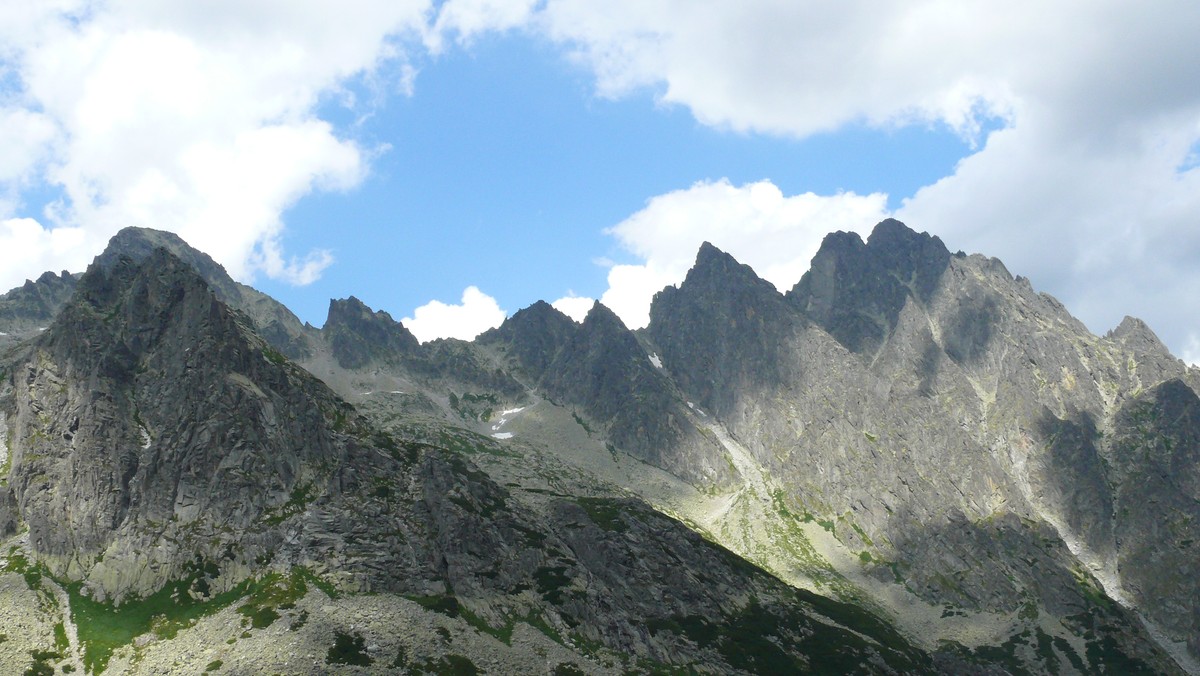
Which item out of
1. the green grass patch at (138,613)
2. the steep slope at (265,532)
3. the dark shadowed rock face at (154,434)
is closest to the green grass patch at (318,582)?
the steep slope at (265,532)

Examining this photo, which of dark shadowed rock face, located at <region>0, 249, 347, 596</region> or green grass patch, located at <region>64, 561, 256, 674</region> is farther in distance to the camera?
dark shadowed rock face, located at <region>0, 249, 347, 596</region>

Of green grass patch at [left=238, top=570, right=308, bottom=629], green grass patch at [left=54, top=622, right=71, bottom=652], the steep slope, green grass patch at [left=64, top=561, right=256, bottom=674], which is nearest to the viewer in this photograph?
green grass patch at [left=54, top=622, right=71, bottom=652]

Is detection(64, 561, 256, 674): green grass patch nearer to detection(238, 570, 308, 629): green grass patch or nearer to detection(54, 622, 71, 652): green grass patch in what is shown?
detection(54, 622, 71, 652): green grass patch

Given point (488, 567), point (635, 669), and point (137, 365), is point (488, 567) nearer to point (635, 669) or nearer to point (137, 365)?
point (635, 669)

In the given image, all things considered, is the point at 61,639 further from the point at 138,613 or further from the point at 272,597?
the point at 272,597

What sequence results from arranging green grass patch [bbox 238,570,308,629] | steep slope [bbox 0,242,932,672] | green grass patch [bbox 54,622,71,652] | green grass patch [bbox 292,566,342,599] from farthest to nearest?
green grass patch [bbox 292,566,342,599] → steep slope [bbox 0,242,932,672] → green grass patch [bbox 238,570,308,629] → green grass patch [bbox 54,622,71,652]

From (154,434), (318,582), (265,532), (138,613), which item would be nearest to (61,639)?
(138,613)

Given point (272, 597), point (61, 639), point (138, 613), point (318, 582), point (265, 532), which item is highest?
point (265, 532)

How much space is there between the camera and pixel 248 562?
12588 centimetres

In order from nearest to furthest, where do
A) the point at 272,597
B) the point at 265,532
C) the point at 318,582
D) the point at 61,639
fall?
the point at 61,639, the point at 272,597, the point at 318,582, the point at 265,532

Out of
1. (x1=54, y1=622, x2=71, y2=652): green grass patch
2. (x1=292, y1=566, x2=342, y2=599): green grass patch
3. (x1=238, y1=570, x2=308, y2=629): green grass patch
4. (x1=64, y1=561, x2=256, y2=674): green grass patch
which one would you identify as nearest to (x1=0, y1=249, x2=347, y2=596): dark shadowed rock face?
(x1=64, y1=561, x2=256, y2=674): green grass patch

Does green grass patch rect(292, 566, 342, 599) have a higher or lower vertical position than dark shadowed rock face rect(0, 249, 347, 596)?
lower

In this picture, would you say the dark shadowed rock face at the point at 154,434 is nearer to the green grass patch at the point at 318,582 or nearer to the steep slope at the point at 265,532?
the steep slope at the point at 265,532

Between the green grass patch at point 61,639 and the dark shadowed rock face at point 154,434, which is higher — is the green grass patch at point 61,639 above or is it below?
below
